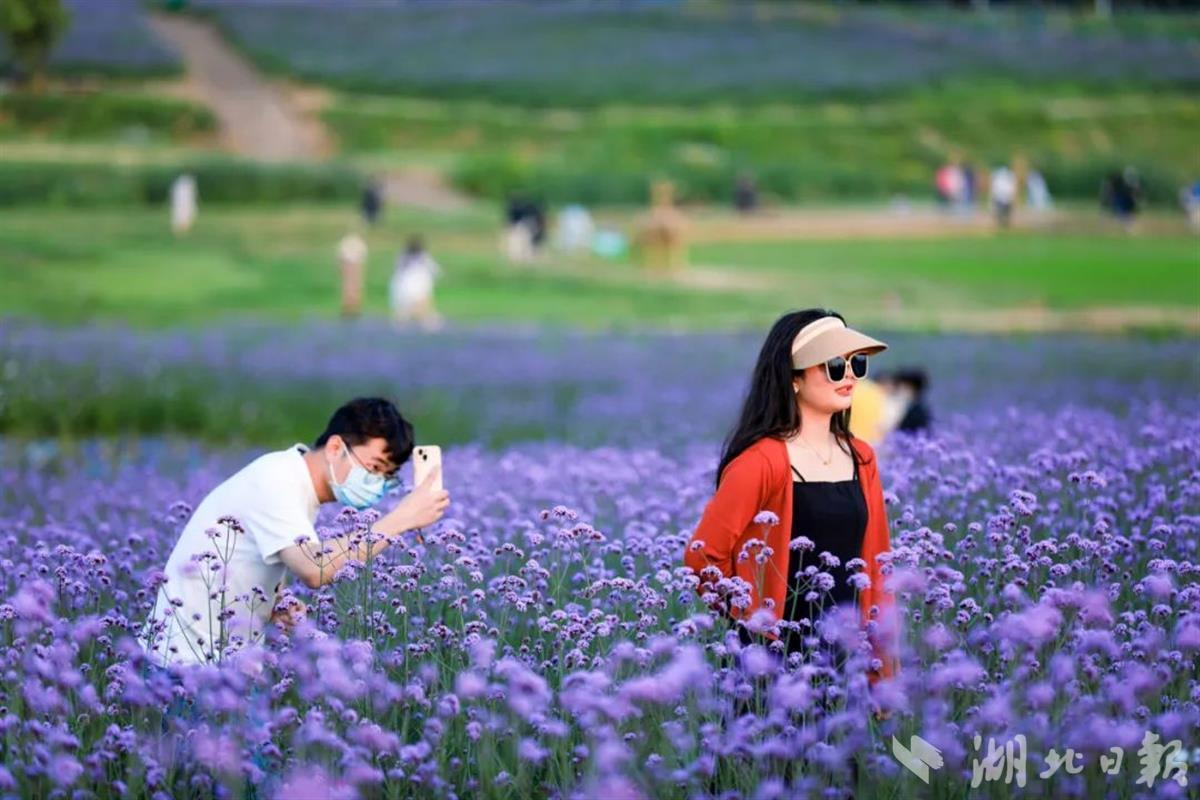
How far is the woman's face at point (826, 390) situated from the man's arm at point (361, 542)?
852 millimetres

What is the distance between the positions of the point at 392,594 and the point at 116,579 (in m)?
0.96

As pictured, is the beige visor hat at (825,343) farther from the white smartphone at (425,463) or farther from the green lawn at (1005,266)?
the green lawn at (1005,266)

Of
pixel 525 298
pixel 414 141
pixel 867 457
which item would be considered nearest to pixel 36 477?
pixel 867 457

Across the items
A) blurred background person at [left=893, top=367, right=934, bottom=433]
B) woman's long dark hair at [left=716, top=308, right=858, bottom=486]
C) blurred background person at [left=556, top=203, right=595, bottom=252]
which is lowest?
blurred background person at [left=556, top=203, right=595, bottom=252]

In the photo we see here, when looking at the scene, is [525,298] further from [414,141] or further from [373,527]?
[373,527]

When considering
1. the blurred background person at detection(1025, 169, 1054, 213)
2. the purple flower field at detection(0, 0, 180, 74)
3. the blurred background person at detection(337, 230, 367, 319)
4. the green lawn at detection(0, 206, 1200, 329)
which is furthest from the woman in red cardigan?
the blurred background person at detection(1025, 169, 1054, 213)

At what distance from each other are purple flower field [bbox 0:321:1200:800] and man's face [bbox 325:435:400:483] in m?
0.15

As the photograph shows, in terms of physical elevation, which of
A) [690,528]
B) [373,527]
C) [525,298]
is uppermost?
[373,527]

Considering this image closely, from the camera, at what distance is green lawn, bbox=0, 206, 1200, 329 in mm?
19500

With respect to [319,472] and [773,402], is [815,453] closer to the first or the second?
[773,402]

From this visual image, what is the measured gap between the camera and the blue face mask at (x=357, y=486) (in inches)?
172

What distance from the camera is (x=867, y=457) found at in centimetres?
442

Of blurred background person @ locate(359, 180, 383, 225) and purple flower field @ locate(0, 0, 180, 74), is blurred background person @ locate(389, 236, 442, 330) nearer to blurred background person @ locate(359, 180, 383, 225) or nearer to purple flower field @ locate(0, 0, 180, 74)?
purple flower field @ locate(0, 0, 180, 74)

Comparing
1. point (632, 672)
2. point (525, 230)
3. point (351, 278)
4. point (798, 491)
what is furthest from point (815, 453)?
point (525, 230)
